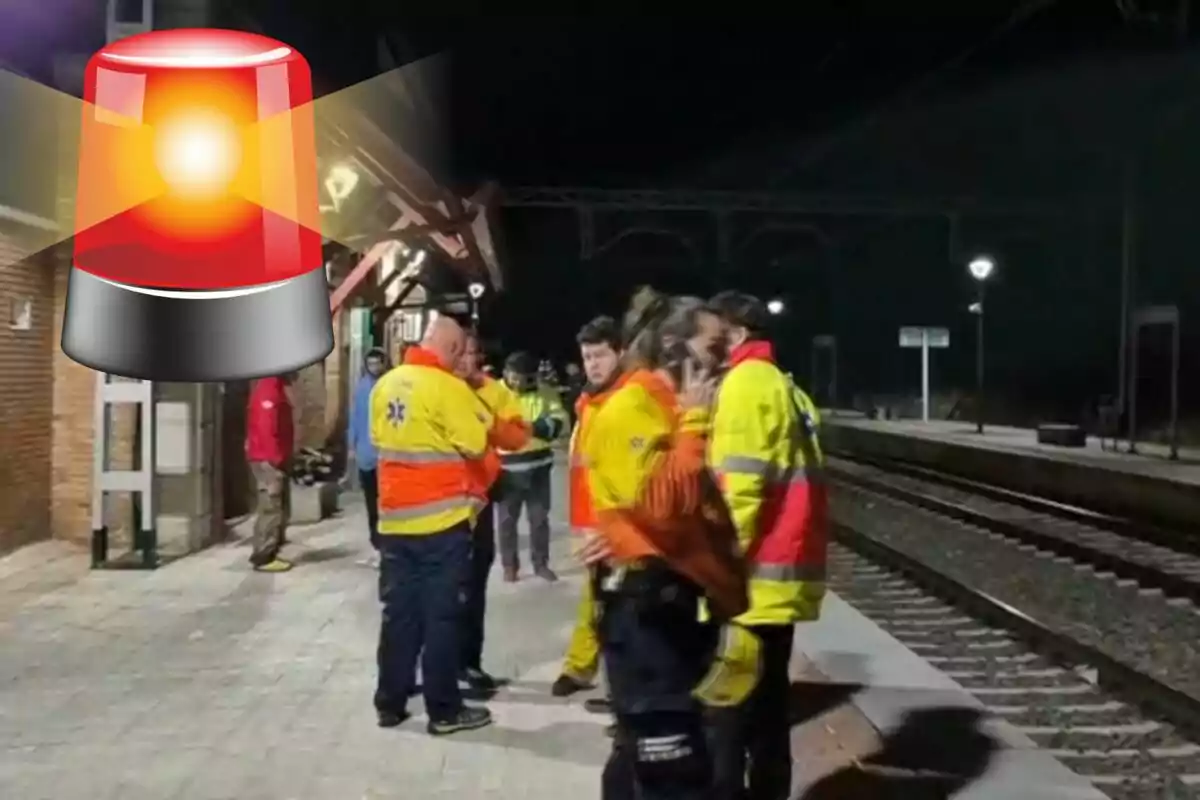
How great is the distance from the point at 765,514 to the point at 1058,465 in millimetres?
19357

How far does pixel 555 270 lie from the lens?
77000 mm

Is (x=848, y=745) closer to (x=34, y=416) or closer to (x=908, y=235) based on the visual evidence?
(x=34, y=416)

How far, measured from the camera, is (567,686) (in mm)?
7125

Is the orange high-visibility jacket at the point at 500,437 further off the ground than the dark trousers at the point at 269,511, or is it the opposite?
the orange high-visibility jacket at the point at 500,437

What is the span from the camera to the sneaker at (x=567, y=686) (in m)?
7.12

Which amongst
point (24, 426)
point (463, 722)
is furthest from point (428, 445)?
point (24, 426)

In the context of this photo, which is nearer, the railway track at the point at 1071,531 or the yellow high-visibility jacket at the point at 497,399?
the yellow high-visibility jacket at the point at 497,399

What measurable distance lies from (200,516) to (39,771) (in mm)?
6535

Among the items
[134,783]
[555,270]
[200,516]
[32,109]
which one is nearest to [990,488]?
[200,516]

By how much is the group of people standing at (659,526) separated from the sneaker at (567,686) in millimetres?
375

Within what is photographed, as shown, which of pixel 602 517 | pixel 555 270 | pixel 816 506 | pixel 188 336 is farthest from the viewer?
pixel 555 270

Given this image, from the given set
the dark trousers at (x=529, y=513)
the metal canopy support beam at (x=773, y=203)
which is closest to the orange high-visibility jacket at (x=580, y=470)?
the dark trousers at (x=529, y=513)

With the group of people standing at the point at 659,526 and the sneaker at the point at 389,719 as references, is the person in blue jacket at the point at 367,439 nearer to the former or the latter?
the sneaker at the point at 389,719

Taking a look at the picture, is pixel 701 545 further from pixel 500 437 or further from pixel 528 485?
pixel 528 485
